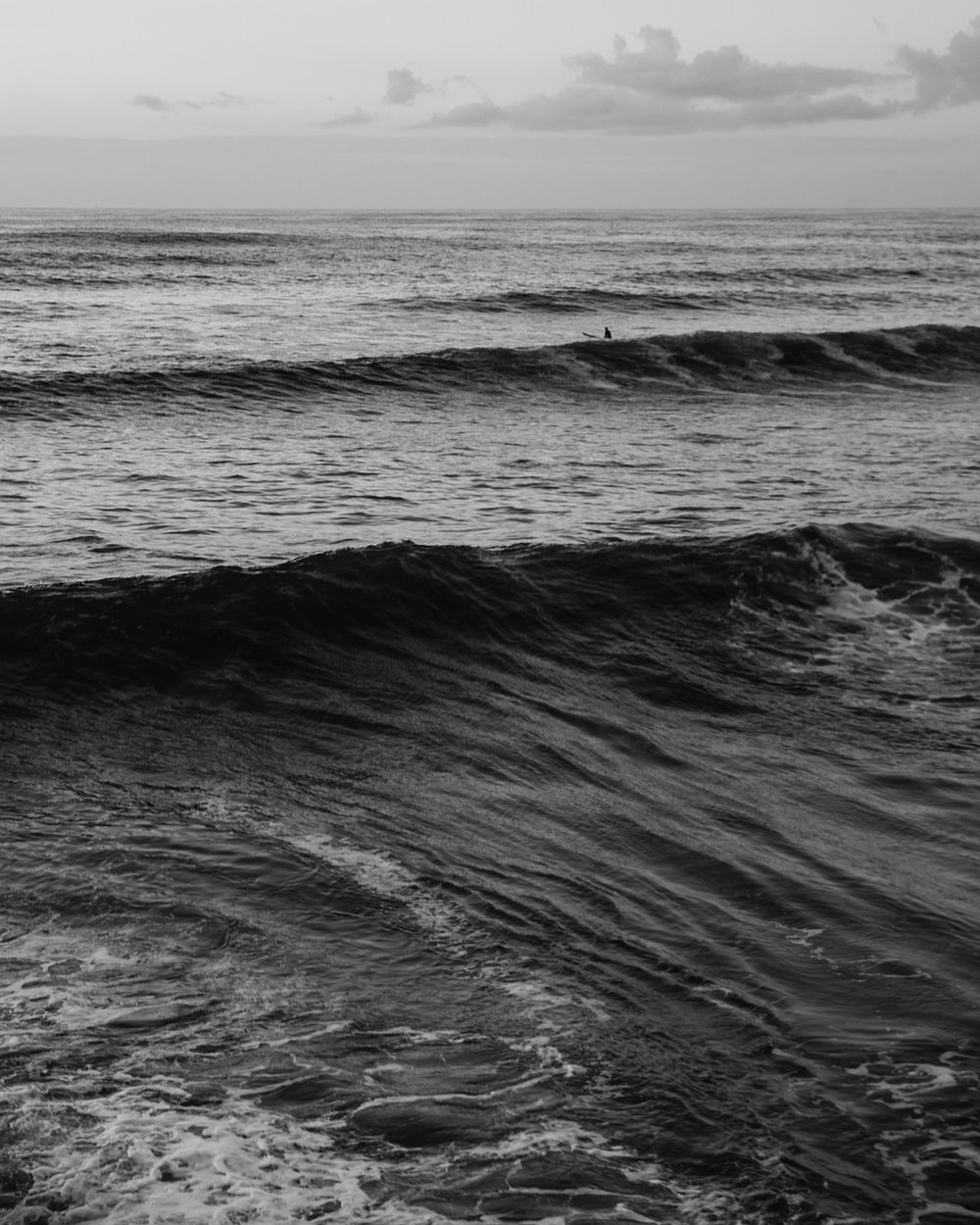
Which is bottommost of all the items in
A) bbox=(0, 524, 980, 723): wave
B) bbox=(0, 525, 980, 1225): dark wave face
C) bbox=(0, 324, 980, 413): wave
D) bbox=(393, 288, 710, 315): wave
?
bbox=(0, 525, 980, 1225): dark wave face

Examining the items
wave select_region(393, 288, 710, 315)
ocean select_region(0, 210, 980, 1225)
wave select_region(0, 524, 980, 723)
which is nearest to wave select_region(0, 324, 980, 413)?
ocean select_region(0, 210, 980, 1225)

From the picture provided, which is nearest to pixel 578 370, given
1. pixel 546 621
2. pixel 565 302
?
pixel 565 302

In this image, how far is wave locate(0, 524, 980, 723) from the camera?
10688 mm

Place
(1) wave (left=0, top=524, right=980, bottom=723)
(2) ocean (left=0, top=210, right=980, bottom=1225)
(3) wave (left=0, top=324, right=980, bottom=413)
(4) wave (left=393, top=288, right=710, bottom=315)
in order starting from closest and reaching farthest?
(2) ocean (left=0, top=210, right=980, bottom=1225), (1) wave (left=0, top=524, right=980, bottom=723), (3) wave (left=0, top=324, right=980, bottom=413), (4) wave (left=393, top=288, right=710, bottom=315)

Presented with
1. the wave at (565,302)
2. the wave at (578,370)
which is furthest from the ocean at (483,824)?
the wave at (565,302)

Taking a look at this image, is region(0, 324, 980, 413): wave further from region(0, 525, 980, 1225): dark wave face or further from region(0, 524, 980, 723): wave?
region(0, 525, 980, 1225): dark wave face

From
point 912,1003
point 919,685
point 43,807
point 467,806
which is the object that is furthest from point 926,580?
point 43,807

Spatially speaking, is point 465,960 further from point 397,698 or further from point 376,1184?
point 397,698

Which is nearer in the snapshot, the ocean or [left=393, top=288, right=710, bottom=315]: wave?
the ocean

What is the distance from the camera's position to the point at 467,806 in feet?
26.6

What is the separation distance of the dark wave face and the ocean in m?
0.03

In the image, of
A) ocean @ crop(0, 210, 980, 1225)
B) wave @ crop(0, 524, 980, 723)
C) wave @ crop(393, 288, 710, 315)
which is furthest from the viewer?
wave @ crop(393, 288, 710, 315)

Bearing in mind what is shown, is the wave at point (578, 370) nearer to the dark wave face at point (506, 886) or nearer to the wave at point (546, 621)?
the wave at point (546, 621)

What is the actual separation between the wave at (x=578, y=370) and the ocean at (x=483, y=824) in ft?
6.06
